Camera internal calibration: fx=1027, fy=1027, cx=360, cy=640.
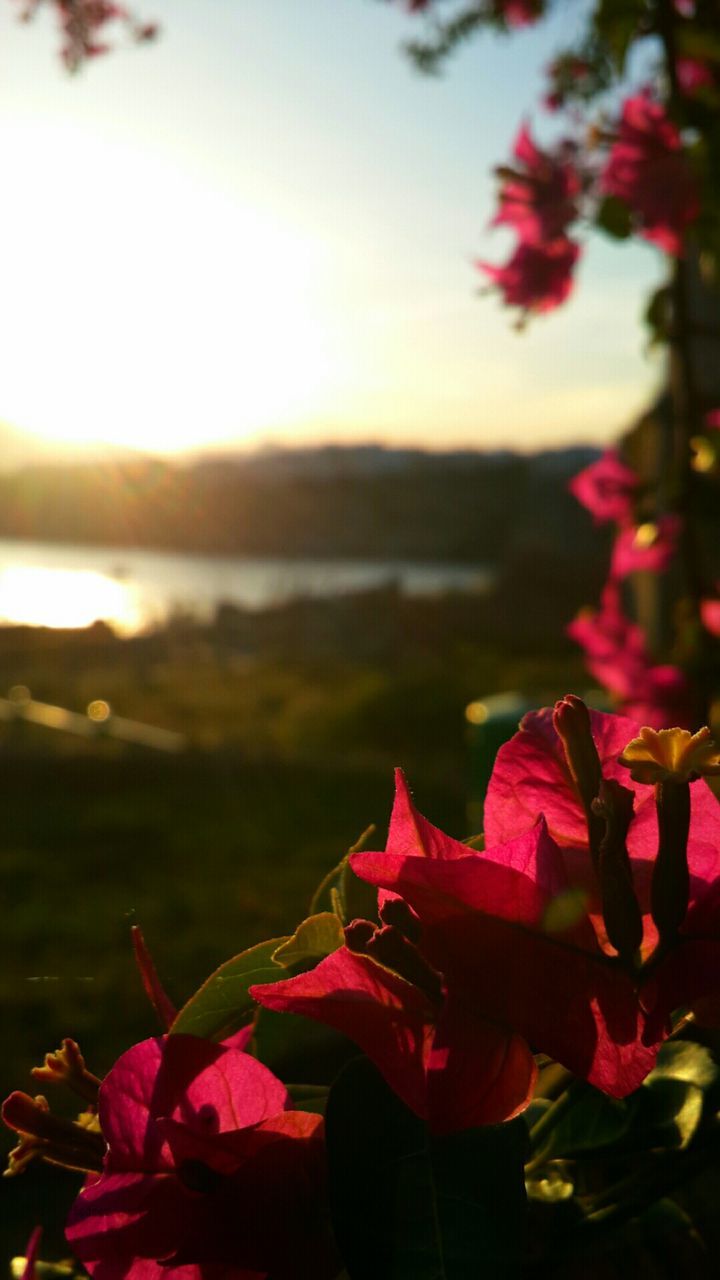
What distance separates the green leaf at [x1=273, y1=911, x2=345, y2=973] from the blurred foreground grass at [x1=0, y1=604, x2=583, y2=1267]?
6 cm

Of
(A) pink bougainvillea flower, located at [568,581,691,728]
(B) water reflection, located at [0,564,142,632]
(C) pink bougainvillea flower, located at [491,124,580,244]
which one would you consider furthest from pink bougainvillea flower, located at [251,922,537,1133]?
(B) water reflection, located at [0,564,142,632]

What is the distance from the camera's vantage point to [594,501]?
5.85 ft

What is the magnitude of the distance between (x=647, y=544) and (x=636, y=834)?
1.41m

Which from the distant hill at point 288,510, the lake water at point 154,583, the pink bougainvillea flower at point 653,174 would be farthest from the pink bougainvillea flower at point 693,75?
the distant hill at point 288,510

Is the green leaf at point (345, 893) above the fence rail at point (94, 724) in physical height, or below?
A: below

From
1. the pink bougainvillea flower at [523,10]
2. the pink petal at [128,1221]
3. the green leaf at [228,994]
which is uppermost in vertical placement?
the pink bougainvillea flower at [523,10]

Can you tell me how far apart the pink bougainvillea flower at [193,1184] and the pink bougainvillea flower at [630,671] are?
1.29 metres

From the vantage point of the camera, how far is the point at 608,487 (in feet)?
5.77

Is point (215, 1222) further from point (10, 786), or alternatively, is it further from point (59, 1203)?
point (10, 786)

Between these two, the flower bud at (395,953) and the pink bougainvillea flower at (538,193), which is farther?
the pink bougainvillea flower at (538,193)

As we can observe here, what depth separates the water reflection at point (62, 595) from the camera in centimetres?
1418

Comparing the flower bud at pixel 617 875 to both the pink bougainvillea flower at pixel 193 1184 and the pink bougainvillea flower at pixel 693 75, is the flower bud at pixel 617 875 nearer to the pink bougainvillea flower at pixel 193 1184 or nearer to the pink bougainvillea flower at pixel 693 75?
the pink bougainvillea flower at pixel 193 1184

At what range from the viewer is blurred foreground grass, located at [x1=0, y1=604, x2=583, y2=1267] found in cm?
219

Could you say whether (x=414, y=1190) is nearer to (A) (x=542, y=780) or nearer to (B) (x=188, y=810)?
(A) (x=542, y=780)
